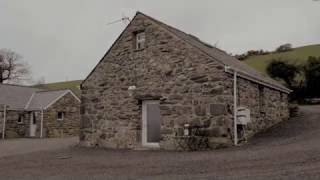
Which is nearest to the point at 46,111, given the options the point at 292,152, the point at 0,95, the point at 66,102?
the point at 66,102

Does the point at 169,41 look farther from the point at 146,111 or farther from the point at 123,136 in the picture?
the point at 123,136

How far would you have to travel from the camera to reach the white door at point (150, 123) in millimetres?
17266

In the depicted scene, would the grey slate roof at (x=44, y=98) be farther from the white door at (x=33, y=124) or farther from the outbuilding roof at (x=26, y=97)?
the white door at (x=33, y=124)

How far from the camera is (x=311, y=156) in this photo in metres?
10.4

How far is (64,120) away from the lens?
34156 mm

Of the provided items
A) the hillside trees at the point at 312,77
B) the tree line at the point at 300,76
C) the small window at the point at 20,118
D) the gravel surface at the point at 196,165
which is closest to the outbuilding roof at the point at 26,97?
the small window at the point at 20,118

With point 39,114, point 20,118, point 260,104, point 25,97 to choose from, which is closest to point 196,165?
point 260,104

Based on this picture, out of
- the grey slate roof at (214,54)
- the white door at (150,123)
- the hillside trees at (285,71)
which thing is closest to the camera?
the grey slate roof at (214,54)

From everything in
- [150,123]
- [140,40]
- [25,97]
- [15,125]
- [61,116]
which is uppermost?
[140,40]

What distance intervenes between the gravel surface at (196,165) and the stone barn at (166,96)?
1620 millimetres

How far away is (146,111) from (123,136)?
5.17 feet

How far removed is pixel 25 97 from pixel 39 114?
3857 millimetres

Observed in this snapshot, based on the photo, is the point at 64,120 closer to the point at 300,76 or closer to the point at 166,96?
the point at 166,96

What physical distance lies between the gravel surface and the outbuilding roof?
18932 millimetres
